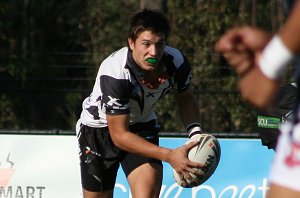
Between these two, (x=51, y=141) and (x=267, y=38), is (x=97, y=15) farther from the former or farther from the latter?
(x=267, y=38)

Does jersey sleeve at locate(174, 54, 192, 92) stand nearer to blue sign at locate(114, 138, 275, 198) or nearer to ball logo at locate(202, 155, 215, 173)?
ball logo at locate(202, 155, 215, 173)

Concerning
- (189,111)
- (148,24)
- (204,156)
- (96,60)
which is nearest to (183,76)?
(189,111)

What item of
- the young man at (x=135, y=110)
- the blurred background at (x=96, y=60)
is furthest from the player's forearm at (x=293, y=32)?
the blurred background at (x=96, y=60)

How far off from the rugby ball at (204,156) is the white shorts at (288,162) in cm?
284

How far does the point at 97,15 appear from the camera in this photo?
63.7 feet

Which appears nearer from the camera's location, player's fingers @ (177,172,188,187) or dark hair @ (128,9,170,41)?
player's fingers @ (177,172,188,187)

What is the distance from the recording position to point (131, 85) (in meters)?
7.10

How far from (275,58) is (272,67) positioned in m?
0.04

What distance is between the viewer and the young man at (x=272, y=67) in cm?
354

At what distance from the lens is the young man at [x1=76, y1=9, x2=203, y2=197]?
274 inches

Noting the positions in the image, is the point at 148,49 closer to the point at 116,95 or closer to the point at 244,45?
the point at 116,95

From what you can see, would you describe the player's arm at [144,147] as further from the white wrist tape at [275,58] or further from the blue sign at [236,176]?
the white wrist tape at [275,58]

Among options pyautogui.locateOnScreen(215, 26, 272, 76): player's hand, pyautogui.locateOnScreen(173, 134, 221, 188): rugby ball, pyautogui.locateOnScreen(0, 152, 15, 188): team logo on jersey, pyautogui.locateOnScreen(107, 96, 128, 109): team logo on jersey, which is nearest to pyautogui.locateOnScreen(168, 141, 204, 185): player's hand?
pyautogui.locateOnScreen(173, 134, 221, 188): rugby ball

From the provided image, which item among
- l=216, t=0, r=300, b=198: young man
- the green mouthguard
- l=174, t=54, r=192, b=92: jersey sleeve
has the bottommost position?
l=174, t=54, r=192, b=92: jersey sleeve
